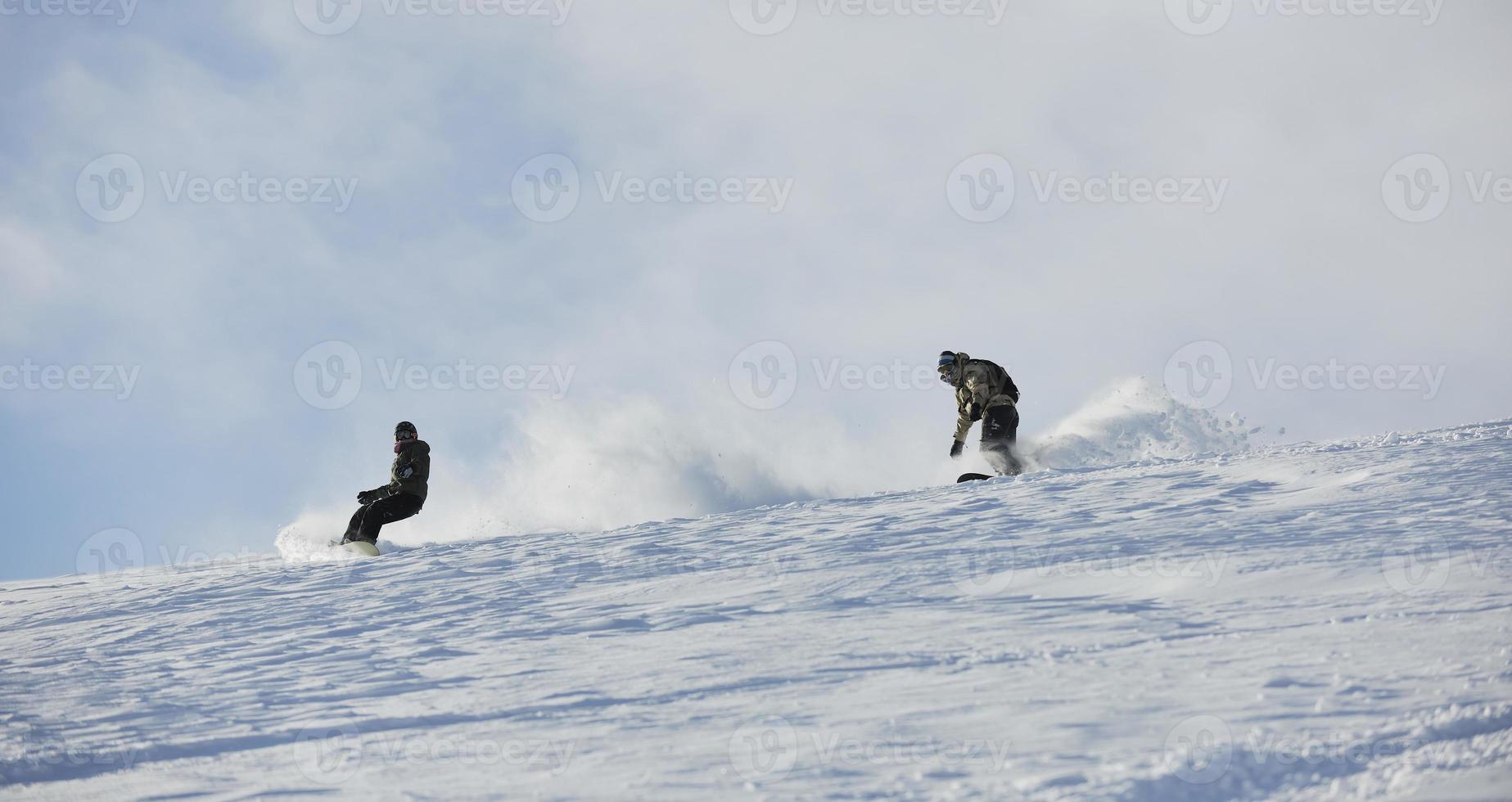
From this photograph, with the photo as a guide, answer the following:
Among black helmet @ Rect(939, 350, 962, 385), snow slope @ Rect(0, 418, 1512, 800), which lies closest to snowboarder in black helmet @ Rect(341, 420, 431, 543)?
snow slope @ Rect(0, 418, 1512, 800)

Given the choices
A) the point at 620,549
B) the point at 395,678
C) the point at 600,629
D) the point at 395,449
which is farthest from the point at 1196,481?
the point at 395,449

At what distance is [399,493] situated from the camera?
1080cm

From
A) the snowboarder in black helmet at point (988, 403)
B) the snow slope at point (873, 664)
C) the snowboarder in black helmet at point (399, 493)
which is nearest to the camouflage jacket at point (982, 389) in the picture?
the snowboarder in black helmet at point (988, 403)

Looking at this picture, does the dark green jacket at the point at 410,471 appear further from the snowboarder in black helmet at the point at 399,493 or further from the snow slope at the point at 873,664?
the snow slope at the point at 873,664

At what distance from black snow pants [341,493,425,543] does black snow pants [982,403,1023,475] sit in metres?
6.39

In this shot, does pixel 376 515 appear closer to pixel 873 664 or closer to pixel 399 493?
pixel 399 493

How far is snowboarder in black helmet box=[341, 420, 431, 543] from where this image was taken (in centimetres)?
1066

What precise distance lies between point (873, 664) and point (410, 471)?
735 cm

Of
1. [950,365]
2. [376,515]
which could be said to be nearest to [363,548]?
[376,515]

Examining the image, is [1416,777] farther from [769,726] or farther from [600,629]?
[600,629]

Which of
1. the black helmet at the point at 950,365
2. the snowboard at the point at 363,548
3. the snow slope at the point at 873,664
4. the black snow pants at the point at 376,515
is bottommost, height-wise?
the snow slope at the point at 873,664

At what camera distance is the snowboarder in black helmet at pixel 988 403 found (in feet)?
38.3

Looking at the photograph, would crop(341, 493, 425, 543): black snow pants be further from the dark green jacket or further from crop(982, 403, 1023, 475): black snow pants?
crop(982, 403, 1023, 475): black snow pants

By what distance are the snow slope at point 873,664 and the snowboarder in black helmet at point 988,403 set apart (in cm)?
324
